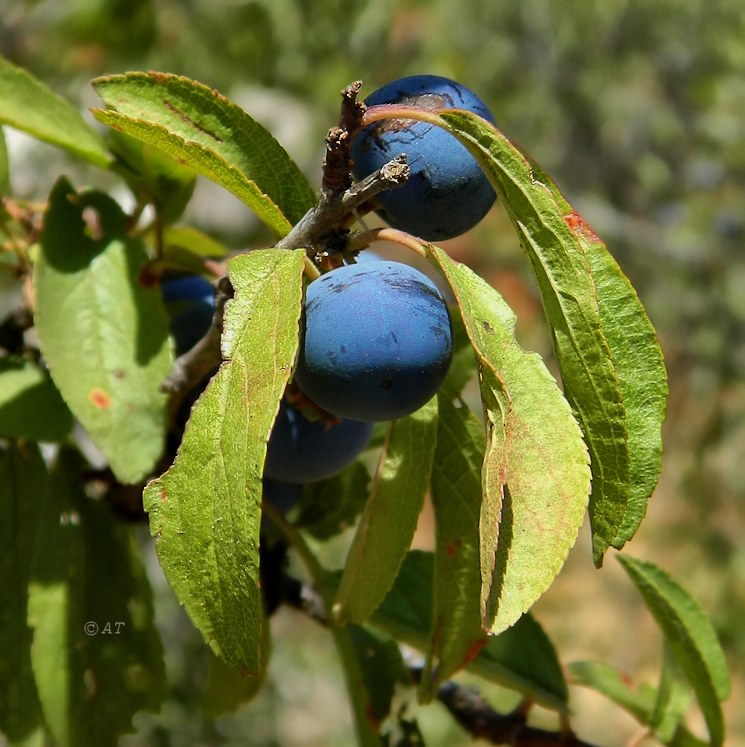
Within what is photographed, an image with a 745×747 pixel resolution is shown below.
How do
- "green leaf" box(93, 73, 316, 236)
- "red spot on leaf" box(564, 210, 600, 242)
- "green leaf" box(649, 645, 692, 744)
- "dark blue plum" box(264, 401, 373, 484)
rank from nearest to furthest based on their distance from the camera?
"red spot on leaf" box(564, 210, 600, 242) → "green leaf" box(93, 73, 316, 236) → "dark blue plum" box(264, 401, 373, 484) → "green leaf" box(649, 645, 692, 744)

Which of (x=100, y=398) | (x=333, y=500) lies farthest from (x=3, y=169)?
(x=333, y=500)

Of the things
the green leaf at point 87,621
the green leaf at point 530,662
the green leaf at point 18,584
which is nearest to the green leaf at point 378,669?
the green leaf at point 530,662

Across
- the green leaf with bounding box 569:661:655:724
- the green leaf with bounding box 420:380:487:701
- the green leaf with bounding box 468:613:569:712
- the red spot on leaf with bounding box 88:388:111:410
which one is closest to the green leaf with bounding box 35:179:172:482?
the red spot on leaf with bounding box 88:388:111:410

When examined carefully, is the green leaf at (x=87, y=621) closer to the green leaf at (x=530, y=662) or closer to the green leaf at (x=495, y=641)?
the green leaf at (x=495, y=641)

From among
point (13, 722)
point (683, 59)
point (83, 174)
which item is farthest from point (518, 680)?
point (683, 59)

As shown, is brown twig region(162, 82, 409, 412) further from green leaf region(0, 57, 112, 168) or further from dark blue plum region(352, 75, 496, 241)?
green leaf region(0, 57, 112, 168)

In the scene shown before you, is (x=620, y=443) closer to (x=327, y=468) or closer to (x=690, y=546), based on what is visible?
(x=327, y=468)

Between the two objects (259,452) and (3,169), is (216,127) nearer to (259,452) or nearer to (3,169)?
(259,452)
